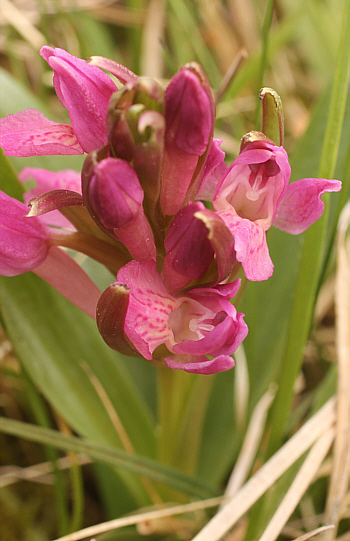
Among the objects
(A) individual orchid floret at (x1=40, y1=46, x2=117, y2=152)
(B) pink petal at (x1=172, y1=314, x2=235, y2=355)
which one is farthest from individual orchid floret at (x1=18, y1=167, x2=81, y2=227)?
(B) pink petal at (x1=172, y1=314, x2=235, y2=355)

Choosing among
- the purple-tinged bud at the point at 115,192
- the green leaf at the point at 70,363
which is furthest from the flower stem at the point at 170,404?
the purple-tinged bud at the point at 115,192

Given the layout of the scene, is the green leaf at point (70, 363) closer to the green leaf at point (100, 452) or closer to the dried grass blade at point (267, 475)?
the green leaf at point (100, 452)

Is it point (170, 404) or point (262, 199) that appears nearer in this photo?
point (262, 199)

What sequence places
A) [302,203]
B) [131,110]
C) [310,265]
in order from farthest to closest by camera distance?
[310,265] < [302,203] < [131,110]

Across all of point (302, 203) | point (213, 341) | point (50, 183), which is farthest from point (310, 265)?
point (50, 183)

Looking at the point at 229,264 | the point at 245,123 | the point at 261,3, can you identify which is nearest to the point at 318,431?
the point at 229,264

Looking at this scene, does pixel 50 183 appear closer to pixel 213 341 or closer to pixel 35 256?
pixel 35 256

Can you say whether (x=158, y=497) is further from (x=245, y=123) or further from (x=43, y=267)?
(x=245, y=123)
